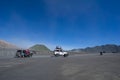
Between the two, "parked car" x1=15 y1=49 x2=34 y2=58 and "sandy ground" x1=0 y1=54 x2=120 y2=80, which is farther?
"parked car" x1=15 y1=49 x2=34 y2=58

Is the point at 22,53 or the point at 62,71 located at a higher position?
the point at 22,53

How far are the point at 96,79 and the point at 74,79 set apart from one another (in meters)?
1.40

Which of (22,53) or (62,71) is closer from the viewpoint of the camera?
(62,71)

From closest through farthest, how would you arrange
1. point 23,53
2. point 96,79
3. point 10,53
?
point 96,79, point 23,53, point 10,53

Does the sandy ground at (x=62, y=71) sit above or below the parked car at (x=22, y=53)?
below

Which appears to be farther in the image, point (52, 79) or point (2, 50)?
point (2, 50)

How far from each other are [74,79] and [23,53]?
39.6 m

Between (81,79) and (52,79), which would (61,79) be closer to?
(52,79)

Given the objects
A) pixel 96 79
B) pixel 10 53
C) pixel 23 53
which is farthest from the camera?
pixel 10 53

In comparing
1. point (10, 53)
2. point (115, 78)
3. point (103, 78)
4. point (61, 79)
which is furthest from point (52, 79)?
point (10, 53)

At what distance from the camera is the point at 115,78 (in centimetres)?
1105

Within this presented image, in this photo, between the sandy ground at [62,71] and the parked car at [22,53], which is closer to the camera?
the sandy ground at [62,71]

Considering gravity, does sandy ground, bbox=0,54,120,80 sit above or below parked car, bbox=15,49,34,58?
below

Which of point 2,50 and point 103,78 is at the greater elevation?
point 2,50
